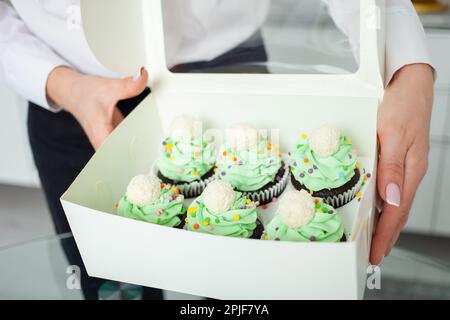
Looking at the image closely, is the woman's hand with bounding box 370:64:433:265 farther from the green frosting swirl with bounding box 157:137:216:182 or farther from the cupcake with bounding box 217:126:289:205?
the green frosting swirl with bounding box 157:137:216:182

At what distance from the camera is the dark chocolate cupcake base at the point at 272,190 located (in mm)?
880

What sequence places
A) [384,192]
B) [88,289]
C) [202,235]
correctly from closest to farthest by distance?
[202,235], [384,192], [88,289]

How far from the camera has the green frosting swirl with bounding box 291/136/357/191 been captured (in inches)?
33.2

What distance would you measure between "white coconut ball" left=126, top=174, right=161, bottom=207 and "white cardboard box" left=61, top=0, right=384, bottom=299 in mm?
45

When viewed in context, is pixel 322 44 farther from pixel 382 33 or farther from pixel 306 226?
pixel 306 226

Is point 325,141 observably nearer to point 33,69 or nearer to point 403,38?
point 403,38

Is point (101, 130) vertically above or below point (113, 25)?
below

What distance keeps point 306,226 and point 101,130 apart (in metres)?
0.38

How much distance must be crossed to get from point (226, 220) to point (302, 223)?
0.39 ft

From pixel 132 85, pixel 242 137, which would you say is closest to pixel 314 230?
pixel 242 137

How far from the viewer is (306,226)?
704mm

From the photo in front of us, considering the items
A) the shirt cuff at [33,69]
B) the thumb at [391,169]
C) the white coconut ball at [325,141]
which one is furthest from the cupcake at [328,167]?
the shirt cuff at [33,69]

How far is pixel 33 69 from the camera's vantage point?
957 millimetres
